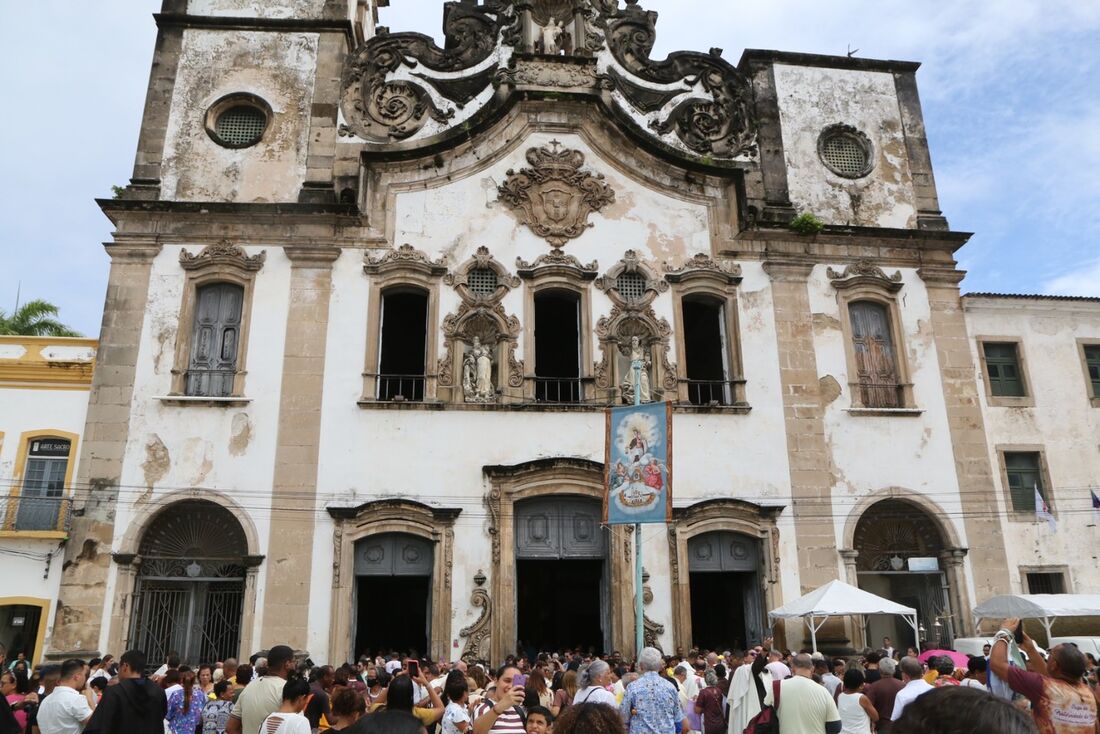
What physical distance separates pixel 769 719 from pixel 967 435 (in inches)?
530

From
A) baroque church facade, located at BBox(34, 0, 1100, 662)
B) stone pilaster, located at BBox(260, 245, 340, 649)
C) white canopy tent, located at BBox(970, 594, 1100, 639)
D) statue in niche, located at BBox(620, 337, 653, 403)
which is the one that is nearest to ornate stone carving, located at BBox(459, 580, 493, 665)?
baroque church facade, located at BBox(34, 0, 1100, 662)

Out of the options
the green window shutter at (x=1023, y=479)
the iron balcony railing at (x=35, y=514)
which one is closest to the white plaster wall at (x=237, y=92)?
the iron balcony railing at (x=35, y=514)

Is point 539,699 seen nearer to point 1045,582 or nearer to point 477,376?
point 477,376

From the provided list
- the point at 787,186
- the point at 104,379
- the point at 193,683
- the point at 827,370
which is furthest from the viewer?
the point at 787,186

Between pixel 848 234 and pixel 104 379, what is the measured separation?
16.6m

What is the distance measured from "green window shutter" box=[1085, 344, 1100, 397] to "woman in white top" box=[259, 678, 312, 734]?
2059cm

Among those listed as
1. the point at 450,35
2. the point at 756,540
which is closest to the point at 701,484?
the point at 756,540

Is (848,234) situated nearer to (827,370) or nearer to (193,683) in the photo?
(827,370)

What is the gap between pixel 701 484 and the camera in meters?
18.4

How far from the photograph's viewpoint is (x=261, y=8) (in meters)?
21.7

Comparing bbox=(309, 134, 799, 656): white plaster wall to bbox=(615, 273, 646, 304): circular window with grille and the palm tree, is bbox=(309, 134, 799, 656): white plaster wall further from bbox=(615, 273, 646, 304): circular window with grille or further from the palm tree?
the palm tree

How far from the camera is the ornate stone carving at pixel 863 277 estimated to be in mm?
20266

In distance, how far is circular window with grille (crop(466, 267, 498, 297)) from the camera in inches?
764

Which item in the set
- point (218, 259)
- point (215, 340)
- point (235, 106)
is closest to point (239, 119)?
point (235, 106)
